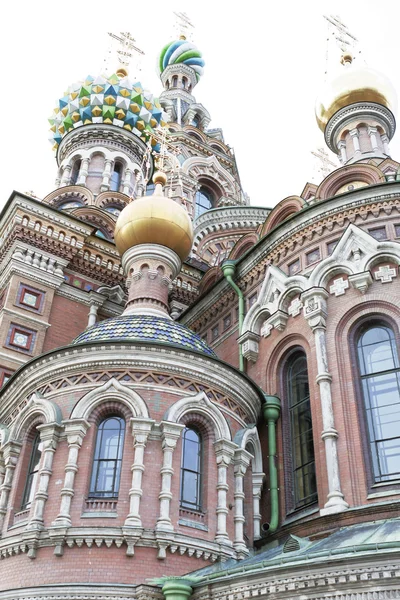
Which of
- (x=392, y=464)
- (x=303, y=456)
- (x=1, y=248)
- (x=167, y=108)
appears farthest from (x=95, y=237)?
(x=167, y=108)

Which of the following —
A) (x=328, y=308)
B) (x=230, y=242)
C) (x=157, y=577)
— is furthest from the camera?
(x=230, y=242)

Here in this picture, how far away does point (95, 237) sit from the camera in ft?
45.3

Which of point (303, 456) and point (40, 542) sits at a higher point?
point (303, 456)

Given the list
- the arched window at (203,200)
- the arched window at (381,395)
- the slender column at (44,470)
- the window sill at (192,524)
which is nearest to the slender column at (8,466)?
the slender column at (44,470)

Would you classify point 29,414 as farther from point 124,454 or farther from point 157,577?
point 157,577

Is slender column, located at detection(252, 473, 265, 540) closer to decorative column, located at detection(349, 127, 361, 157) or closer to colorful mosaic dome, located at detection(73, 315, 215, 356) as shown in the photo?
colorful mosaic dome, located at detection(73, 315, 215, 356)

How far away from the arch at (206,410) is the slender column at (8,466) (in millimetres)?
1997

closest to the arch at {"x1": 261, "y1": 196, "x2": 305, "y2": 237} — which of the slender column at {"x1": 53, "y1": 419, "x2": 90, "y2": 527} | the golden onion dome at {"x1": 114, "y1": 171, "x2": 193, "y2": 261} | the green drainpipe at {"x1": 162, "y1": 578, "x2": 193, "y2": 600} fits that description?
the golden onion dome at {"x1": 114, "y1": 171, "x2": 193, "y2": 261}

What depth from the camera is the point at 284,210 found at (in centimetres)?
1148

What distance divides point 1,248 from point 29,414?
→ 5.34 metres

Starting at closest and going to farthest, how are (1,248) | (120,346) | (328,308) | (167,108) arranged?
(120,346)
(328,308)
(1,248)
(167,108)

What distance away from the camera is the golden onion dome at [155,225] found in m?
11.5

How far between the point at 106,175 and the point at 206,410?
37.5 feet

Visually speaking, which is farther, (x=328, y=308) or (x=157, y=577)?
(x=328, y=308)
